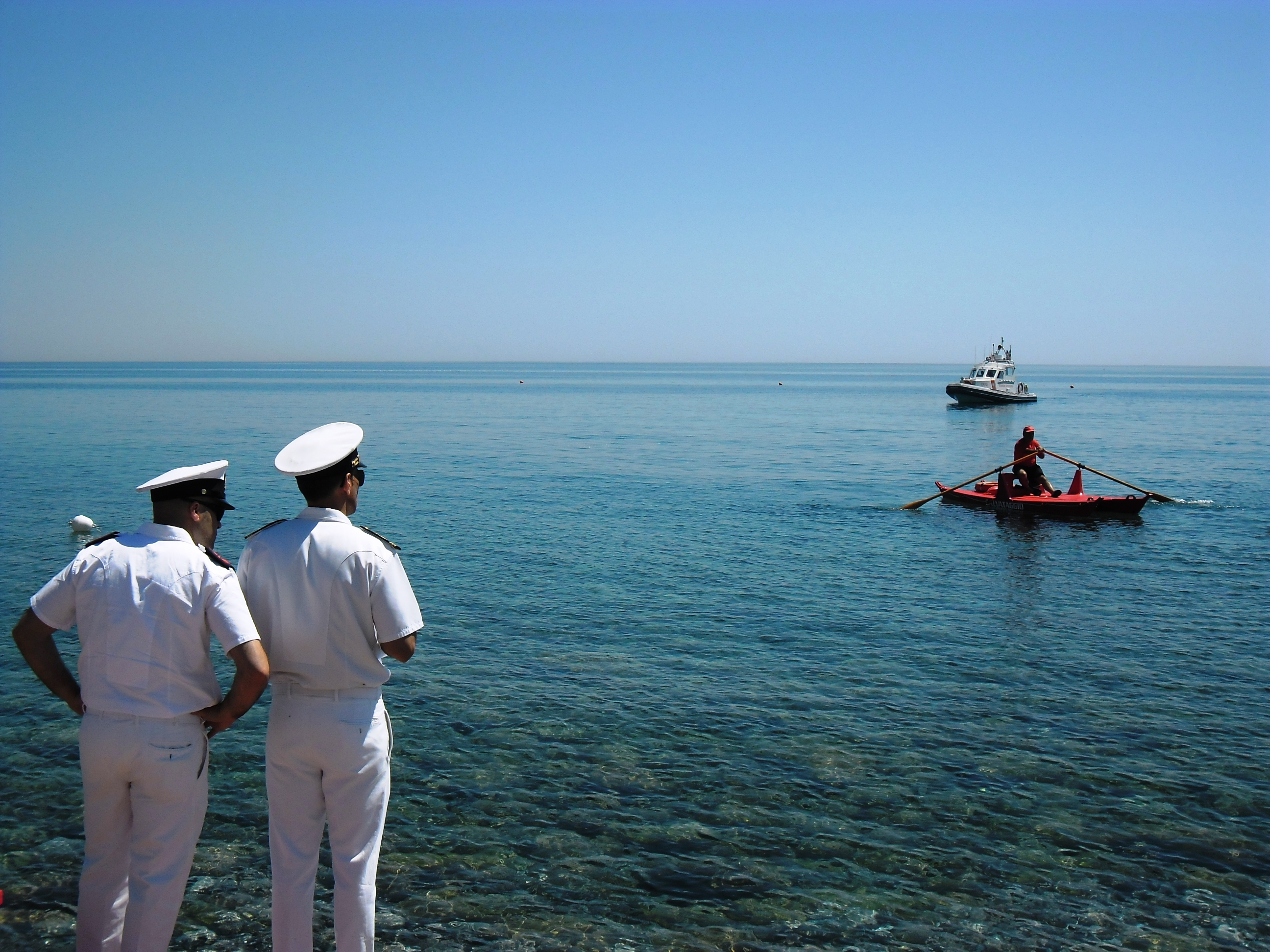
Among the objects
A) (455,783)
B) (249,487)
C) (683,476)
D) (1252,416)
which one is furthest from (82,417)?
(1252,416)

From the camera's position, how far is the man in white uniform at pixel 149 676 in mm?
3809

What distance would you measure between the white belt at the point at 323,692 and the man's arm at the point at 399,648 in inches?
6.2

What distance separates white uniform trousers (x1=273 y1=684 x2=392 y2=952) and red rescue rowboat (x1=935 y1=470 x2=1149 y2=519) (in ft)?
73.0

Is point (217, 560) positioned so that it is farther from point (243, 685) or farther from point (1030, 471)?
point (1030, 471)

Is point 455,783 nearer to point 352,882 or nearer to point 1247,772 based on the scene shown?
point 352,882

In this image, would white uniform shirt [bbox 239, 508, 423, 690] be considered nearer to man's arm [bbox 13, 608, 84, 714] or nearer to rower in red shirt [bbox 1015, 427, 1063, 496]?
man's arm [bbox 13, 608, 84, 714]

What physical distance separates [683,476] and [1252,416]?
63294 millimetres

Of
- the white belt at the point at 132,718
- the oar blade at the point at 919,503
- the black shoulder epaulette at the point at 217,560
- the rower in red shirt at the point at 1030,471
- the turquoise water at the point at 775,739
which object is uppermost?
the black shoulder epaulette at the point at 217,560

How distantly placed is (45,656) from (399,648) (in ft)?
4.95

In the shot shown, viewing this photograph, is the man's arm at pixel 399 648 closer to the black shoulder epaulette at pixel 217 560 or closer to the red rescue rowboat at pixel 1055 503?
the black shoulder epaulette at pixel 217 560

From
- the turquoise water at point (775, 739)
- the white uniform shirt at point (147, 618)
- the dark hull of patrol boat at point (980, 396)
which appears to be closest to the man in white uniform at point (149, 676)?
the white uniform shirt at point (147, 618)

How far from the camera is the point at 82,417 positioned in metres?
62.8

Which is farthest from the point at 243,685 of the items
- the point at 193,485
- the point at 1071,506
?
the point at 1071,506

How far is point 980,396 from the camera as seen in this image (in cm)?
7862
